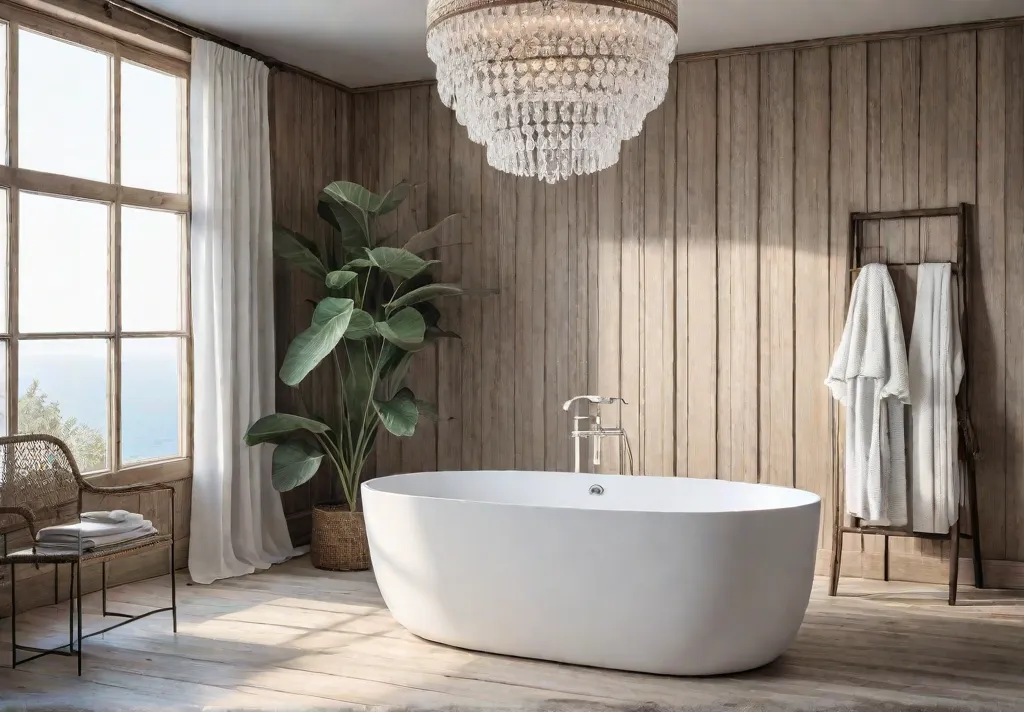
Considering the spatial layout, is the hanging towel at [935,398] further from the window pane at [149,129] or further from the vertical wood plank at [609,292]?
the window pane at [149,129]

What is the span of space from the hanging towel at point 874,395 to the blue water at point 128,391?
9.87ft

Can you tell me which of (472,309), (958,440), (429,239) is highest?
(429,239)

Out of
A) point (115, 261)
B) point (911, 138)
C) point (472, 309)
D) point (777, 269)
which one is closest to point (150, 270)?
point (115, 261)

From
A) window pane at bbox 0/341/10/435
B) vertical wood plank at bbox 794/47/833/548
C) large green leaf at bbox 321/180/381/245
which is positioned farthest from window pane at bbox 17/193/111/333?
vertical wood plank at bbox 794/47/833/548

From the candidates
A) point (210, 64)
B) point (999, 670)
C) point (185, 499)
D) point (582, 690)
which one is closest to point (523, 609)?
point (582, 690)

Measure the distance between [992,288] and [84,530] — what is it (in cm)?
378

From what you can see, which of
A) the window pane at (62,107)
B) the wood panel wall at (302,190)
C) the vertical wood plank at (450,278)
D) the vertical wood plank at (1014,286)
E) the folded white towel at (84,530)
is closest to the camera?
the folded white towel at (84,530)

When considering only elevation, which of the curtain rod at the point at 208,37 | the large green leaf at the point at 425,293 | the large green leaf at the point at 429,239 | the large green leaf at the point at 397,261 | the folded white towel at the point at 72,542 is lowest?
the folded white towel at the point at 72,542

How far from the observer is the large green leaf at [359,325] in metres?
4.54

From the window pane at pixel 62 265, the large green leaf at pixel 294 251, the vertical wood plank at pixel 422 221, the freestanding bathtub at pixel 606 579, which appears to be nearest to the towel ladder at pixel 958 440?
the freestanding bathtub at pixel 606 579

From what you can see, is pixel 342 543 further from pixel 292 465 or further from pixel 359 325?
pixel 359 325

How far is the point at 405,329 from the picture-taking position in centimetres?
452

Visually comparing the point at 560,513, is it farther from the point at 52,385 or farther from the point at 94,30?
the point at 94,30

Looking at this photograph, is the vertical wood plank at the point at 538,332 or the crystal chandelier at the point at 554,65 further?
the vertical wood plank at the point at 538,332
